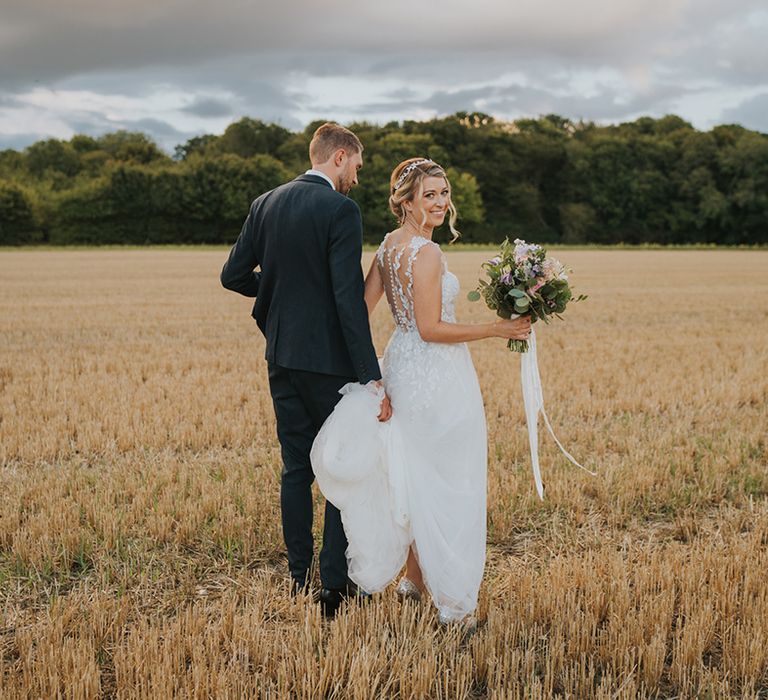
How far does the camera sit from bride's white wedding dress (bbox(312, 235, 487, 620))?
4.15 meters

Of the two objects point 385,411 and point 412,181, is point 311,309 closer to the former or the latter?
point 385,411

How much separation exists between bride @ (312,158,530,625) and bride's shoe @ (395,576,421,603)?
9.2 inches

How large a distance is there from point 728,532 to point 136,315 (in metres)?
16.3

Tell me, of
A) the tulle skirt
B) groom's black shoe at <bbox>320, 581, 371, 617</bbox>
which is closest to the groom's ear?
the tulle skirt

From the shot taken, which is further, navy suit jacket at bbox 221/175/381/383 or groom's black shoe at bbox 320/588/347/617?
groom's black shoe at bbox 320/588/347/617

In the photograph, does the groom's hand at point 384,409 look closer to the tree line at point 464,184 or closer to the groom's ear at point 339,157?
the groom's ear at point 339,157

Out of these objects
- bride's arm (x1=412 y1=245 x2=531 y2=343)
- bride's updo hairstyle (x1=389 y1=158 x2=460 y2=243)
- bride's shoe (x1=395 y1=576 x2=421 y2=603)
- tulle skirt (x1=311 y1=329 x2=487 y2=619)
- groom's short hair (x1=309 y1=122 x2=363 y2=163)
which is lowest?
bride's shoe (x1=395 y1=576 x2=421 y2=603)

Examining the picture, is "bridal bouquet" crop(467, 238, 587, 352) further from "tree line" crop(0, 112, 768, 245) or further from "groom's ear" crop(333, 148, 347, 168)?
"tree line" crop(0, 112, 768, 245)

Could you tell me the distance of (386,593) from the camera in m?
4.54

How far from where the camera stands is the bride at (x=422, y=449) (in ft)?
13.6

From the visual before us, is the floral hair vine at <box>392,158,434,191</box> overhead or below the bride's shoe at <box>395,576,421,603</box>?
overhead

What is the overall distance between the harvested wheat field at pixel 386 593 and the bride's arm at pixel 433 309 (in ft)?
4.78

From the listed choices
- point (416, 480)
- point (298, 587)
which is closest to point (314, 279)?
point (416, 480)

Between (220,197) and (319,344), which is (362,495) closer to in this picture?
(319,344)
